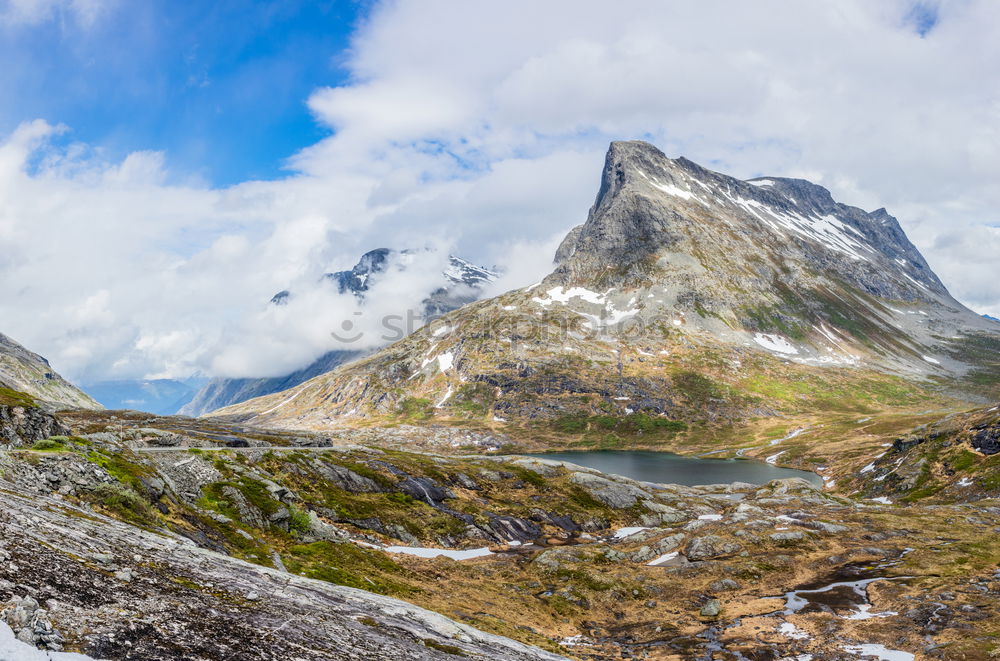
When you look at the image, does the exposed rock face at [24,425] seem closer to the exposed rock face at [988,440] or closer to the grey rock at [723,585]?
the grey rock at [723,585]

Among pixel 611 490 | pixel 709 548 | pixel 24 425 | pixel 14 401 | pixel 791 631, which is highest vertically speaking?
pixel 14 401

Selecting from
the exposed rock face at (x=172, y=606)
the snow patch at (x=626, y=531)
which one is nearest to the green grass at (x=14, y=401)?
the exposed rock face at (x=172, y=606)

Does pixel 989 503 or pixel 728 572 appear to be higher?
pixel 989 503

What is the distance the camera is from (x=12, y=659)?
1363cm

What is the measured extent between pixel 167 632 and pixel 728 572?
6169 centimetres

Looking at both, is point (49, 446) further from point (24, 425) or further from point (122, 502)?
point (122, 502)

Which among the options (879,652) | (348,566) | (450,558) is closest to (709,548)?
(879,652)

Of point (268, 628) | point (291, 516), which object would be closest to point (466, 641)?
point (268, 628)

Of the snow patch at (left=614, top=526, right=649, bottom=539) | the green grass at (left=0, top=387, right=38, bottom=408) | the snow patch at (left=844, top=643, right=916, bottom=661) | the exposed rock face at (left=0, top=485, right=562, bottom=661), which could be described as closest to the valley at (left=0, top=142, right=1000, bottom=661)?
the exposed rock face at (left=0, top=485, right=562, bottom=661)

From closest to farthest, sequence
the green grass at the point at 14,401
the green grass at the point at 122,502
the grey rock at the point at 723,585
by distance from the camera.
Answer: the green grass at the point at 122,502
the green grass at the point at 14,401
the grey rock at the point at 723,585

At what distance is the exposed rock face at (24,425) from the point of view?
45594mm

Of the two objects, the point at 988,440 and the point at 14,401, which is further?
the point at 988,440

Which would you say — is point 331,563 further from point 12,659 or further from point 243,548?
point 12,659

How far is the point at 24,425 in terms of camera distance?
48094 millimetres
